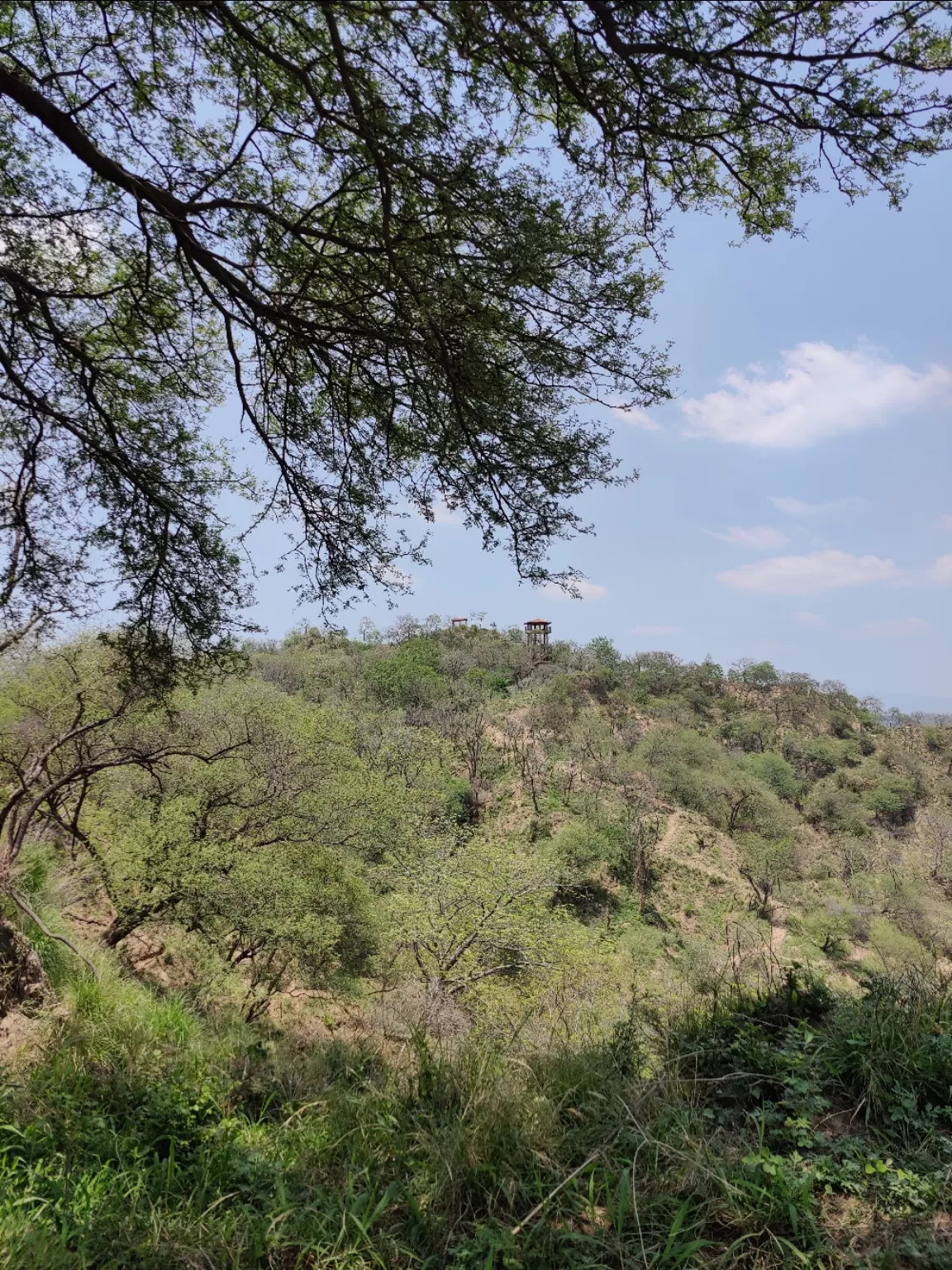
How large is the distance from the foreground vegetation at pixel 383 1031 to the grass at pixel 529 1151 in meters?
0.01

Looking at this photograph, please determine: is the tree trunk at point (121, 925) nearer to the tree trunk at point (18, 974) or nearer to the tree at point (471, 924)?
the tree trunk at point (18, 974)

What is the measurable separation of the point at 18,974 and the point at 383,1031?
14.7 ft

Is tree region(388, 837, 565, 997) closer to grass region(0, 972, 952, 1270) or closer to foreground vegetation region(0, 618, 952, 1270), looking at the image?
foreground vegetation region(0, 618, 952, 1270)

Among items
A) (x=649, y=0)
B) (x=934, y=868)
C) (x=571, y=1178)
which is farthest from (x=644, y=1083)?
(x=934, y=868)

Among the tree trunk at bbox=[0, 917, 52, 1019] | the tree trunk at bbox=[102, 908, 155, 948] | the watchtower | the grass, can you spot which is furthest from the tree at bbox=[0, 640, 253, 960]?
the watchtower

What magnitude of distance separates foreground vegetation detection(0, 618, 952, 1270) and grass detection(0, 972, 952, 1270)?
1 cm

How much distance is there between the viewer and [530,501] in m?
3.37

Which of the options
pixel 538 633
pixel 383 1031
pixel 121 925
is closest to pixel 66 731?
pixel 121 925

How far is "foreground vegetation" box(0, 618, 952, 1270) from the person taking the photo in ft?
5.77

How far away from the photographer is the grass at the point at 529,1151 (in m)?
1.67

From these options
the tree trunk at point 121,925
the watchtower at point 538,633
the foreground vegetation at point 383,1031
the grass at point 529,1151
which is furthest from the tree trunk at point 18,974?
the watchtower at point 538,633

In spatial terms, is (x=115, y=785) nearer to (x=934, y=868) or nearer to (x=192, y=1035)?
(x=192, y=1035)

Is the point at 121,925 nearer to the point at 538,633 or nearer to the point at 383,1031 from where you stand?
the point at 383,1031

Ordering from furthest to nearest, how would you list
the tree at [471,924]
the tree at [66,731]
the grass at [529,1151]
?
1. the tree at [471,924]
2. the tree at [66,731]
3. the grass at [529,1151]
